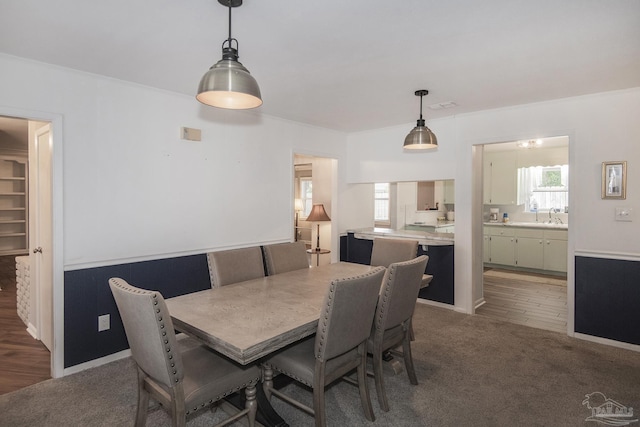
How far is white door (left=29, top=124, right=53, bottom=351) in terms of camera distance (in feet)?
9.64

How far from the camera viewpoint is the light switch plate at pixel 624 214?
326 centimetres

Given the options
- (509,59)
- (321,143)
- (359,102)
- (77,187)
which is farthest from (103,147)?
(509,59)

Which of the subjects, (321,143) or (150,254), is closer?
(150,254)

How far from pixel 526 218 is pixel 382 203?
113 inches

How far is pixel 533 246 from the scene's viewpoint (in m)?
6.43

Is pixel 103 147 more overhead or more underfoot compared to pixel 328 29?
more underfoot

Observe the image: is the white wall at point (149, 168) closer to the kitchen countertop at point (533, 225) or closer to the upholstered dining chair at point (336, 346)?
the upholstered dining chair at point (336, 346)

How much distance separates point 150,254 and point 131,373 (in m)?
1.00

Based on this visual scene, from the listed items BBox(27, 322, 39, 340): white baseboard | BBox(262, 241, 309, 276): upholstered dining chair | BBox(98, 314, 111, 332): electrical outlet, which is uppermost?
BBox(262, 241, 309, 276): upholstered dining chair

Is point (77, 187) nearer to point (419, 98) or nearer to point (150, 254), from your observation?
point (150, 254)

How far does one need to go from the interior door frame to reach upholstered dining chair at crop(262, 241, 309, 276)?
1.60 metres

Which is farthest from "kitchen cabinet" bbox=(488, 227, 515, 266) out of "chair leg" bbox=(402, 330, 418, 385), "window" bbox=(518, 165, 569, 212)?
"chair leg" bbox=(402, 330, 418, 385)

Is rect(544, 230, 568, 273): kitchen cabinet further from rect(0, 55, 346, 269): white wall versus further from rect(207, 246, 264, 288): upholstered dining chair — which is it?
rect(207, 246, 264, 288): upholstered dining chair

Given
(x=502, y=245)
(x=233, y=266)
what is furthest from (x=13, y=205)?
(x=502, y=245)
